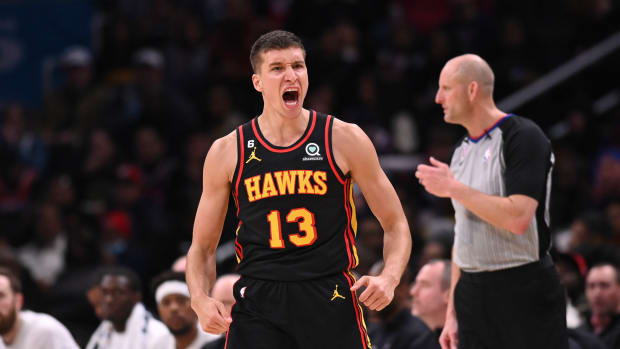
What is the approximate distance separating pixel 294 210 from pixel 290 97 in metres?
0.56

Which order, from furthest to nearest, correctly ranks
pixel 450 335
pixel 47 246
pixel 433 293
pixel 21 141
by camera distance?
pixel 21 141
pixel 47 246
pixel 433 293
pixel 450 335

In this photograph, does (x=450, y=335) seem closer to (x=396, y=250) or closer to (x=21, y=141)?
(x=396, y=250)

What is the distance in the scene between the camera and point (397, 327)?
307 inches

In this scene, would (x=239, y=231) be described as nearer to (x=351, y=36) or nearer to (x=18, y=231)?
(x=18, y=231)

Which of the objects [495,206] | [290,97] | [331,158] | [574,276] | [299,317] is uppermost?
[290,97]

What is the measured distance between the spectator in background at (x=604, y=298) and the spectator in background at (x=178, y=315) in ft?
10.0

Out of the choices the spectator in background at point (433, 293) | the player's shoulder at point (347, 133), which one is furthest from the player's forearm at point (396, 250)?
the spectator in background at point (433, 293)

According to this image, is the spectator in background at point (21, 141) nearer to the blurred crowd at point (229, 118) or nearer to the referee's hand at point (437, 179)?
the blurred crowd at point (229, 118)

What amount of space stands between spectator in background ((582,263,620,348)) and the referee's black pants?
8.80 ft

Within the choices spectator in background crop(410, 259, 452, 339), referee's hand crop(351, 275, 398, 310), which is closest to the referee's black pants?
referee's hand crop(351, 275, 398, 310)

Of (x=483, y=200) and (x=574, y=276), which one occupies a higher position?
(x=483, y=200)

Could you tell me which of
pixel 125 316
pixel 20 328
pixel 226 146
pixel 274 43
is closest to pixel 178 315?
pixel 125 316

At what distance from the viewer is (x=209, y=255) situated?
4852 millimetres

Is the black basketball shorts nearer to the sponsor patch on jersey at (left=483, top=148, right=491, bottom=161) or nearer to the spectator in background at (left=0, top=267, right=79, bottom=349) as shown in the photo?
the sponsor patch on jersey at (left=483, top=148, right=491, bottom=161)
